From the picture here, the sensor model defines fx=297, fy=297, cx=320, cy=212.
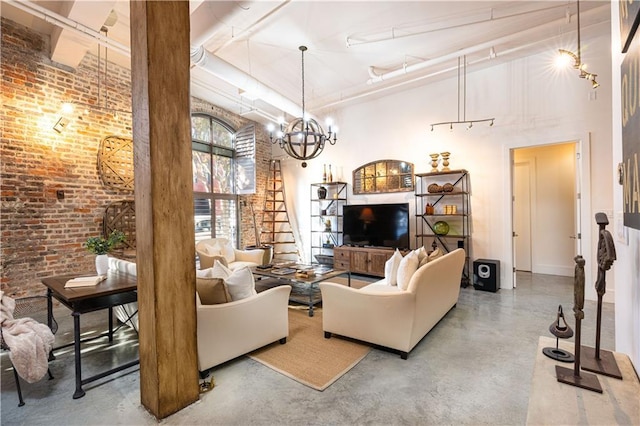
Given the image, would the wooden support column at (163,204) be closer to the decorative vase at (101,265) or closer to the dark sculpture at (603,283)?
the decorative vase at (101,265)

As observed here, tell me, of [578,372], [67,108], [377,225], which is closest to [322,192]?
[377,225]

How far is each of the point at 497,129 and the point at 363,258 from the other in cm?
333

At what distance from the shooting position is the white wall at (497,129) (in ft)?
14.4

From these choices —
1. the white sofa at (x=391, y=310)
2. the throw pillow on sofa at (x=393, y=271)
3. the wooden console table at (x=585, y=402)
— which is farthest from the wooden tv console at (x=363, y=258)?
the wooden console table at (x=585, y=402)

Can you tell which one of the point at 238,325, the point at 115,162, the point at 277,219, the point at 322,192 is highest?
the point at 115,162

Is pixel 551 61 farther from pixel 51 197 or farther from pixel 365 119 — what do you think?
pixel 51 197

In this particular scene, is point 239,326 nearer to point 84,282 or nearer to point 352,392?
point 352,392

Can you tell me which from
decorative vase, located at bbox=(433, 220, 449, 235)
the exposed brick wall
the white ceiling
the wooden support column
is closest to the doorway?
decorative vase, located at bbox=(433, 220, 449, 235)

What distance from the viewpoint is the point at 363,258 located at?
6008mm

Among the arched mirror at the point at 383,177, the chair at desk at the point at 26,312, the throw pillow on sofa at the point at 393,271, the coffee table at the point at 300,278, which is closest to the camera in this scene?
the chair at desk at the point at 26,312

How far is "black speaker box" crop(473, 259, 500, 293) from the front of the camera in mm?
Answer: 4844

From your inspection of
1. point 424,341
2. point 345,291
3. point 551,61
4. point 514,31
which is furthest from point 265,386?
point 551,61

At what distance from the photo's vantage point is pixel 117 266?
3254mm

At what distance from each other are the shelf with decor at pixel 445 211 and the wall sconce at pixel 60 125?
224 inches
